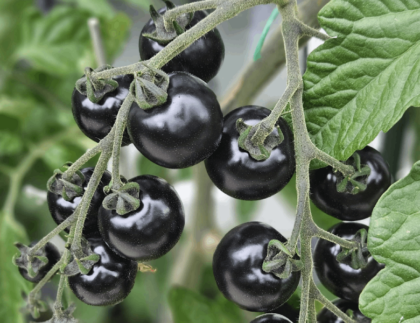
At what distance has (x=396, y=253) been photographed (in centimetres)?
39

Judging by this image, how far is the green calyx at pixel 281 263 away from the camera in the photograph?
1.25ft

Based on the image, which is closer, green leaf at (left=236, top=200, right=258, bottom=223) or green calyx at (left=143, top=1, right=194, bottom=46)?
green calyx at (left=143, top=1, right=194, bottom=46)

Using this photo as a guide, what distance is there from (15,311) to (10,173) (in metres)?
0.35

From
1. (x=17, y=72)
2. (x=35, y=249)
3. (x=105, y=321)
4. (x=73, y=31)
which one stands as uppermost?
(x=73, y=31)

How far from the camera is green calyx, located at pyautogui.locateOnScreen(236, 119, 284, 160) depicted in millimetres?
373

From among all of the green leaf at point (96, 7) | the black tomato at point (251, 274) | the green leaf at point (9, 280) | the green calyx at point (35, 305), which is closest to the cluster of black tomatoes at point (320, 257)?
the black tomato at point (251, 274)

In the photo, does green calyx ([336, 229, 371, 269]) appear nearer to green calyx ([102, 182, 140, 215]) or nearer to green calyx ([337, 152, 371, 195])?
green calyx ([337, 152, 371, 195])

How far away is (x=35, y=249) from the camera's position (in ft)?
1.46

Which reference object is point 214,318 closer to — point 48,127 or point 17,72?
point 48,127

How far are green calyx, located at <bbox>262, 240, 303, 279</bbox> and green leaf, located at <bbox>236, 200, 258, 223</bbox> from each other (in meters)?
0.85

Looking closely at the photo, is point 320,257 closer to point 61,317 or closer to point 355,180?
point 355,180

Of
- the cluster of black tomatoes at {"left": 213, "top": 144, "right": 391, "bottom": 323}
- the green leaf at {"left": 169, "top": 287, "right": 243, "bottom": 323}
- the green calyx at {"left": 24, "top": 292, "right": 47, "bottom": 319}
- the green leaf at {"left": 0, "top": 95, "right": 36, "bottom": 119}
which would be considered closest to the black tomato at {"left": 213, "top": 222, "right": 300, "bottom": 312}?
the cluster of black tomatoes at {"left": 213, "top": 144, "right": 391, "bottom": 323}

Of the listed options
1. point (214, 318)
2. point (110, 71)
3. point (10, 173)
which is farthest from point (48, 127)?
point (110, 71)

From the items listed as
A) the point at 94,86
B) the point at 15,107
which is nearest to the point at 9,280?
the point at 15,107
